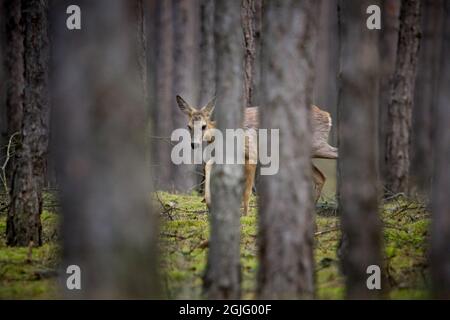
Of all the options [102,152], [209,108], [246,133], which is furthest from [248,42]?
[102,152]

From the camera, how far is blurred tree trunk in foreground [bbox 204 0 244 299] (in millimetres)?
6105

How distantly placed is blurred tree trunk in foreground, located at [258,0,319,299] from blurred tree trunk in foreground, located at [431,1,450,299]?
3.65 ft

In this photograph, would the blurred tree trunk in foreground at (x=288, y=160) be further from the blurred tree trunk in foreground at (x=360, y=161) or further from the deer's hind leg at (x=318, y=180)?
the deer's hind leg at (x=318, y=180)

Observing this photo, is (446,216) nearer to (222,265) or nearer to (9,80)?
(222,265)

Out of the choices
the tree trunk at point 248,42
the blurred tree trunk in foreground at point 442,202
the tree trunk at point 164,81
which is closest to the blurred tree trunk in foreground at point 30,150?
the tree trunk at point 248,42

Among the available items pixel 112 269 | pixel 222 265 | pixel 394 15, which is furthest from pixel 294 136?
pixel 394 15

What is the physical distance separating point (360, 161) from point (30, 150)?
5.03m

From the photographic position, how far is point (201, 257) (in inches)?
319

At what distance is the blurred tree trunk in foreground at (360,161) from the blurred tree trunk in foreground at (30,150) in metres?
4.75

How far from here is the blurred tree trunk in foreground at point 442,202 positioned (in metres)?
5.26

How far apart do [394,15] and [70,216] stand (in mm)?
11760

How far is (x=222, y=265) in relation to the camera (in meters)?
6.10

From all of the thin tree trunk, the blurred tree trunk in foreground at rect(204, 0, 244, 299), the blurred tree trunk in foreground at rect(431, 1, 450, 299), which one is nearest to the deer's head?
the thin tree trunk

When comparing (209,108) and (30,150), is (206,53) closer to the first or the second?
(209,108)
